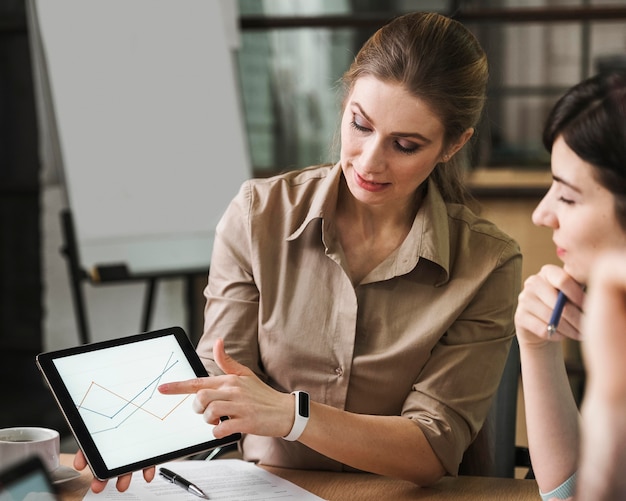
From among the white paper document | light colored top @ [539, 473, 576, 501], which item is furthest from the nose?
the white paper document

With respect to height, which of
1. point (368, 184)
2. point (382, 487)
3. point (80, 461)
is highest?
point (368, 184)

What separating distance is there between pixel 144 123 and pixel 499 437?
1878 millimetres

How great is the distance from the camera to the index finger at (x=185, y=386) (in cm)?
128

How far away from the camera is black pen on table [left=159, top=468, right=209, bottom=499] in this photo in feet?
4.22

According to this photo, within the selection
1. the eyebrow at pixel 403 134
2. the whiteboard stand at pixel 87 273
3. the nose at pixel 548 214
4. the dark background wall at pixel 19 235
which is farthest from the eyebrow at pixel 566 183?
the dark background wall at pixel 19 235

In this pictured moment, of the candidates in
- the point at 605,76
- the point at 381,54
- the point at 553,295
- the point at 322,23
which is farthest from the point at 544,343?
the point at 322,23

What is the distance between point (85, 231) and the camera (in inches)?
119

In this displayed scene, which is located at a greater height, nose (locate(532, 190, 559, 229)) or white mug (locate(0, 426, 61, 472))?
nose (locate(532, 190, 559, 229))

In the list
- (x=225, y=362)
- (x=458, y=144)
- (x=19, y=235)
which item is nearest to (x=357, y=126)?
(x=458, y=144)

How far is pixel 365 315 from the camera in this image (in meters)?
1.60

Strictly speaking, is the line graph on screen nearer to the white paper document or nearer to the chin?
the white paper document

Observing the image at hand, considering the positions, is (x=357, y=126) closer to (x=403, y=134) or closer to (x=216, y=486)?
(x=403, y=134)

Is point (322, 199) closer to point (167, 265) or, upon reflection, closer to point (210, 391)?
point (210, 391)

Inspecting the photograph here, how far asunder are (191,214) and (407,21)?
5.67 ft
